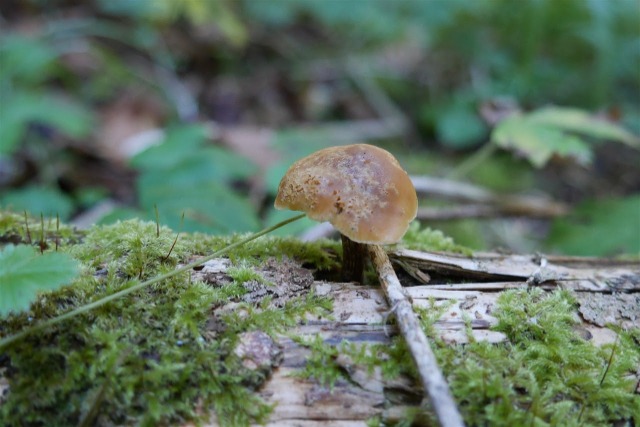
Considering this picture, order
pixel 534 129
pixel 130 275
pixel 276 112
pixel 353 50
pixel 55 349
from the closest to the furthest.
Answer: pixel 55 349, pixel 130 275, pixel 534 129, pixel 276 112, pixel 353 50

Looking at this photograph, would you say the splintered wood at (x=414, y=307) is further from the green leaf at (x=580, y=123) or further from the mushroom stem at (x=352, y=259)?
the green leaf at (x=580, y=123)

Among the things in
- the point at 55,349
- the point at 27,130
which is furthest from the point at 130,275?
the point at 27,130

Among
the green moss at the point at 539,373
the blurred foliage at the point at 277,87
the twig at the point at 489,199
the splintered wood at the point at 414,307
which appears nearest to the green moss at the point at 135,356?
the splintered wood at the point at 414,307

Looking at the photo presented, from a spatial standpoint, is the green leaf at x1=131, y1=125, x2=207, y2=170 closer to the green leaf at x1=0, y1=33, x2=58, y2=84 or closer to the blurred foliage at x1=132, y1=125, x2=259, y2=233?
the blurred foliage at x1=132, y1=125, x2=259, y2=233

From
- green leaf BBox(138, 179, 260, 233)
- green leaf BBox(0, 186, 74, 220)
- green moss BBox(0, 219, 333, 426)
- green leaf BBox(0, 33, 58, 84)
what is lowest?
green moss BBox(0, 219, 333, 426)

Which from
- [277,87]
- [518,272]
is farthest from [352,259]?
[277,87]

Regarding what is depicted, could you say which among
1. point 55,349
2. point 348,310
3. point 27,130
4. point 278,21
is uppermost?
point 278,21

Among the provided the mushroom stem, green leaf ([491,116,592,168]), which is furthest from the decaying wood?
green leaf ([491,116,592,168])

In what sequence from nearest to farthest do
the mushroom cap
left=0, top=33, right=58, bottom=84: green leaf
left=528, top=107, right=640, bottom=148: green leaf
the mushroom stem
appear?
1. the mushroom cap
2. the mushroom stem
3. left=528, top=107, right=640, bottom=148: green leaf
4. left=0, top=33, right=58, bottom=84: green leaf

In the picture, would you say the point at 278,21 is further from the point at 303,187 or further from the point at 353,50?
the point at 303,187
